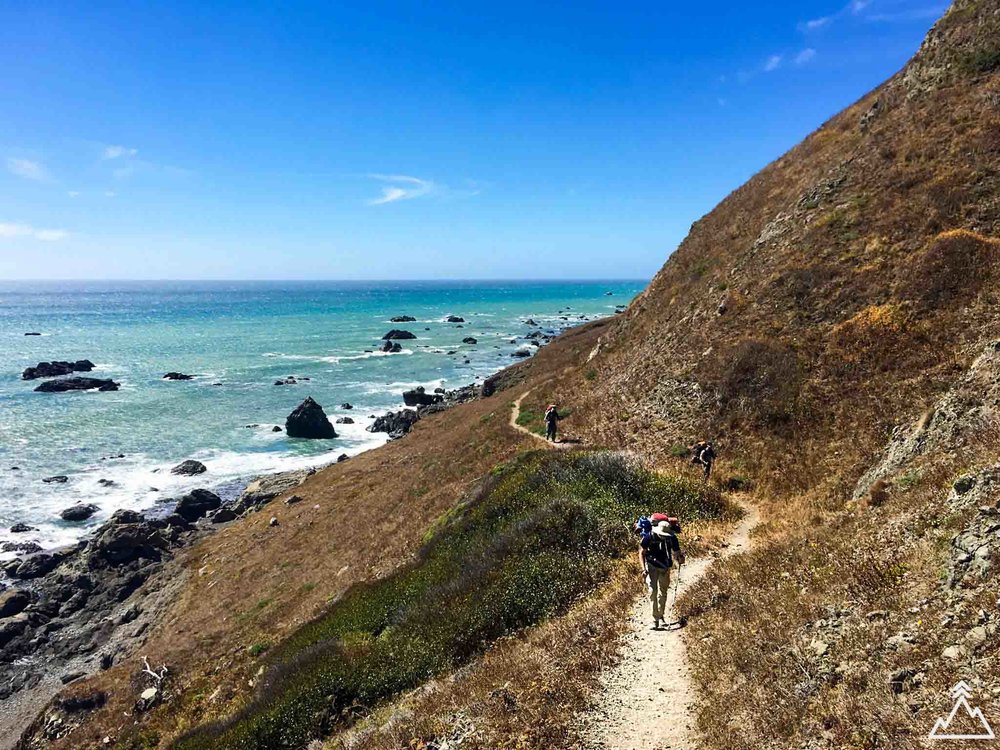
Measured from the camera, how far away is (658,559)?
11.1 metres

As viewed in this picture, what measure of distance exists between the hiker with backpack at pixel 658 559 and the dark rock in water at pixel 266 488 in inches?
1506

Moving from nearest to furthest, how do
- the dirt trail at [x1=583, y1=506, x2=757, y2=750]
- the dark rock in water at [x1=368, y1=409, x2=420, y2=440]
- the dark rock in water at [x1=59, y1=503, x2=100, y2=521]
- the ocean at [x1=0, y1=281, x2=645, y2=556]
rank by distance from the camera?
the dirt trail at [x1=583, y1=506, x2=757, y2=750] < the dark rock in water at [x1=59, y1=503, x2=100, y2=521] < the ocean at [x1=0, y1=281, x2=645, y2=556] < the dark rock in water at [x1=368, y1=409, x2=420, y2=440]

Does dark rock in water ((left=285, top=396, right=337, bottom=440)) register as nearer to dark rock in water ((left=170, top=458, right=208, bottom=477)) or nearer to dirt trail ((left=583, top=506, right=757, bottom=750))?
dark rock in water ((left=170, top=458, right=208, bottom=477))

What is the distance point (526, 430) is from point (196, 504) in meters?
27.9

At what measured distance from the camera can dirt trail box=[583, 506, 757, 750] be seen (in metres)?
8.09

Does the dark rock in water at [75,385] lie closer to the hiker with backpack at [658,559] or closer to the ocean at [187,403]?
the ocean at [187,403]

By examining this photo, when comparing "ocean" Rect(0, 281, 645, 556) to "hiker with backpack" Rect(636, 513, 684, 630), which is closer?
"hiker with backpack" Rect(636, 513, 684, 630)

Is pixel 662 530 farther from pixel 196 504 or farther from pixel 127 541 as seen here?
pixel 196 504

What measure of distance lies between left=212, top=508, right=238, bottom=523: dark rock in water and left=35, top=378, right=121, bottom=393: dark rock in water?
55.0 meters

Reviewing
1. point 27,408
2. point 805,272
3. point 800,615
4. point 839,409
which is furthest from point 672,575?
point 27,408

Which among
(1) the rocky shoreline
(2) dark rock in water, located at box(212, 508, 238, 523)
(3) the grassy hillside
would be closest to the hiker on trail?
(3) the grassy hillside

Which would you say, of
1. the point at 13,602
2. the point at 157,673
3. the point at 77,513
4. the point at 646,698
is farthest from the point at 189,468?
the point at 646,698

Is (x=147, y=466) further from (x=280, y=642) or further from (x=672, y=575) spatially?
(x=672, y=575)

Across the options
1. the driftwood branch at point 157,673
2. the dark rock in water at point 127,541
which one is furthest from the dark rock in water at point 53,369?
the driftwood branch at point 157,673
